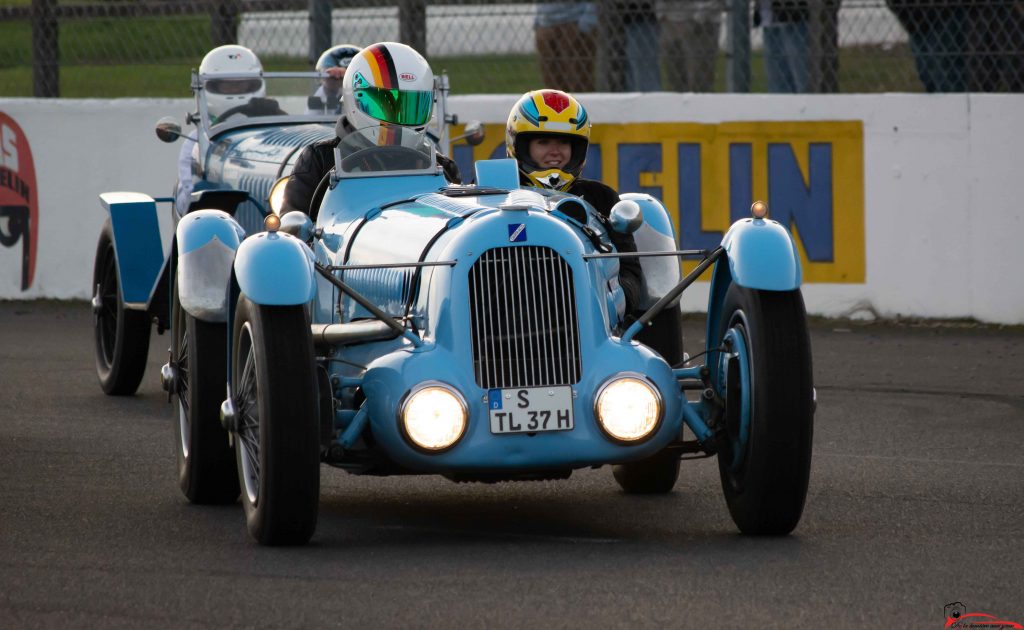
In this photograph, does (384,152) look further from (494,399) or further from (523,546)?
(523,546)

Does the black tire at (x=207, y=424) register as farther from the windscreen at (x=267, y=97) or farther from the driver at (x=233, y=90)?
the driver at (x=233, y=90)

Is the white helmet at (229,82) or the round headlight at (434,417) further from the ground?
the white helmet at (229,82)

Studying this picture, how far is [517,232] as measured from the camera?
5.88 meters

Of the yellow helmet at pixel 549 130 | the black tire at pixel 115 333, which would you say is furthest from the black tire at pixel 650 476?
the black tire at pixel 115 333

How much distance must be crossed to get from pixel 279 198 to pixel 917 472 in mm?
2955

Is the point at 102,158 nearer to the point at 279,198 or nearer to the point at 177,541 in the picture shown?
Answer: the point at 279,198

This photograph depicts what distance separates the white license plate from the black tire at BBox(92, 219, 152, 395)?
4222mm

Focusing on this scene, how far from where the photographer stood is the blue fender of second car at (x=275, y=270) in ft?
18.6

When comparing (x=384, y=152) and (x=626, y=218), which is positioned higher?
(x=384, y=152)

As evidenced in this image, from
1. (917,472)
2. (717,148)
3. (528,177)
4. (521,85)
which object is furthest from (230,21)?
(917,472)

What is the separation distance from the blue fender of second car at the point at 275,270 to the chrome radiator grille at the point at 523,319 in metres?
0.54

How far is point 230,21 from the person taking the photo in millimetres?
14078

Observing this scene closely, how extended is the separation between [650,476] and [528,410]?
4.54 ft

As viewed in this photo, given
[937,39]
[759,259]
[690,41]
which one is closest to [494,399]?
[759,259]
